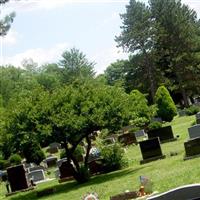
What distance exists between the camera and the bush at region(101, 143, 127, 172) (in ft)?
81.9

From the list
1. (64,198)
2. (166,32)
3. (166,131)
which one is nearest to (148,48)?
(166,32)

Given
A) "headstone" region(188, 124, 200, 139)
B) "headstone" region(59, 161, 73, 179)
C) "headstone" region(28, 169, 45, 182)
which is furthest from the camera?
"headstone" region(28, 169, 45, 182)

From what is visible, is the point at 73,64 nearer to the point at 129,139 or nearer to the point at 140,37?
the point at 140,37

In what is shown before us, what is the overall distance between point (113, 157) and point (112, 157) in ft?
0.15

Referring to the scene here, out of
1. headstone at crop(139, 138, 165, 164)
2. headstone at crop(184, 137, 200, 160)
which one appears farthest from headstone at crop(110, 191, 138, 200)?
headstone at crop(139, 138, 165, 164)

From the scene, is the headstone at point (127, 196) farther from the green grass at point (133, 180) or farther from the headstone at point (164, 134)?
the headstone at point (164, 134)

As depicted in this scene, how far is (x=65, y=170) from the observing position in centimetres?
2595

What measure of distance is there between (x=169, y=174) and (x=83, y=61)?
87.4 m

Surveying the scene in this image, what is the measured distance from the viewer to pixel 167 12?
71.5m

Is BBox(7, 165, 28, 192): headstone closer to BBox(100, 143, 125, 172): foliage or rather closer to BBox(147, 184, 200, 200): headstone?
BBox(100, 143, 125, 172): foliage

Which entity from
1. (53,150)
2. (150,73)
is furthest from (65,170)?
(150,73)

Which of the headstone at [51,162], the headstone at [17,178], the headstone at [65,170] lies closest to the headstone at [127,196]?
the headstone at [65,170]

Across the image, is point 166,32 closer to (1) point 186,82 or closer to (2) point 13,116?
(1) point 186,82

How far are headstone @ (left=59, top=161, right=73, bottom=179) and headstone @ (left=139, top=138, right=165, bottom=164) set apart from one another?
345cm
